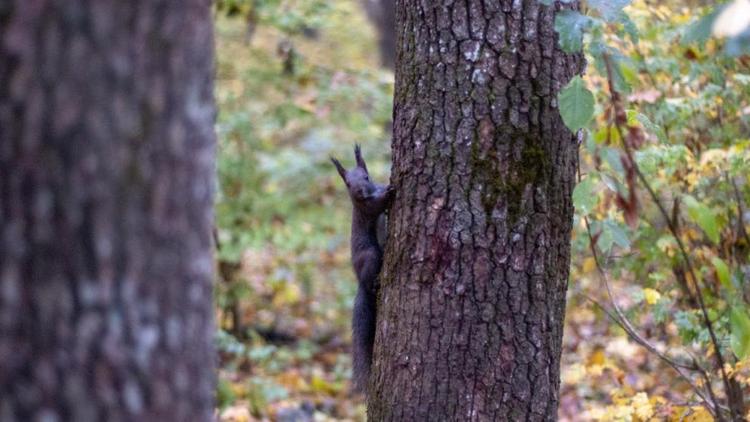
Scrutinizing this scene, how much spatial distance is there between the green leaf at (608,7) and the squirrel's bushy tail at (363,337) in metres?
1.68

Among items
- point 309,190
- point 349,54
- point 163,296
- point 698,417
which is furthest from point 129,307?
point 349,54

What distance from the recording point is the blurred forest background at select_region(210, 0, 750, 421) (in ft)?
11.9

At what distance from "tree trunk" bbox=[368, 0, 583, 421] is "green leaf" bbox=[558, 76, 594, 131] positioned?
310 mm

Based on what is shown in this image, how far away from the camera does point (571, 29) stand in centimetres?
239

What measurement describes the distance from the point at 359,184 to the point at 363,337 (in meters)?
0.80

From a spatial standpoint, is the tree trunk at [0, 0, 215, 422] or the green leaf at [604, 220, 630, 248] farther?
the green leaf at [604, 220, 630, 248]

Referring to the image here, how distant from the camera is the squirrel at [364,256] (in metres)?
3.70

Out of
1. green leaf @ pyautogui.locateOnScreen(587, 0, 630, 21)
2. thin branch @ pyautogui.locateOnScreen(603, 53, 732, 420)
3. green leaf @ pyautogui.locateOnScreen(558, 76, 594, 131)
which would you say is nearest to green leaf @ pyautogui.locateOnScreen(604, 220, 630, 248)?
thin branch @ pyautogui.locateOnScreen(603, 53, 732, 420)

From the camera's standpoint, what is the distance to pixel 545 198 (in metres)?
2.82

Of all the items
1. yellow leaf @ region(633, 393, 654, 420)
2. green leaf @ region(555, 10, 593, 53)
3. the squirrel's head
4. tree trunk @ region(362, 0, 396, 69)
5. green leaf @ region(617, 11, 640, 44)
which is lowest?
yellow leaf @ region(633, 393, 654, 420)

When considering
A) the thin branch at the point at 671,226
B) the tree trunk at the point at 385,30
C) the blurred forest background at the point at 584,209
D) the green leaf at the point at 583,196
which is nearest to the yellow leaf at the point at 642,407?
the blurred forest background at the point at 584,209

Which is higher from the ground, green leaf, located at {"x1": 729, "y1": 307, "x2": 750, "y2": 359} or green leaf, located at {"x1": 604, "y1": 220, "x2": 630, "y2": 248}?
green leaf, located at {"x1": 604, "y1": 220, "x2": 630, "y2": 248}

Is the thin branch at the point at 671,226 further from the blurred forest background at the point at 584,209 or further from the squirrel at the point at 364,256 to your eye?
the squirrel at the point at 364,256

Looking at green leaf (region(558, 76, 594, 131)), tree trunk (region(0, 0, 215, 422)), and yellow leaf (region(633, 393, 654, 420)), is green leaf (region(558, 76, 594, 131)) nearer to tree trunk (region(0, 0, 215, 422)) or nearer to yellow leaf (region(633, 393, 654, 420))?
tree trunk (region(0, 0, 215, 422))
